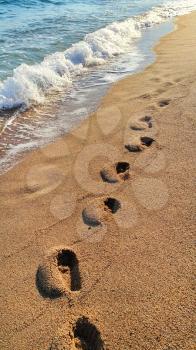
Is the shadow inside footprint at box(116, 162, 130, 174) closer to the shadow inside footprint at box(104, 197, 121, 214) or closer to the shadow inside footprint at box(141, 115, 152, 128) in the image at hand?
the shadow inside footprint at box(104, 197, 121, 214)

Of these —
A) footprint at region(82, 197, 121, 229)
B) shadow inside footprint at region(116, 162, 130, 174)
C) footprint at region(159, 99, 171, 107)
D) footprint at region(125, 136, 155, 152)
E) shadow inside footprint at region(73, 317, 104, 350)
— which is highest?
footprint at region(159, 99, 171, 107)

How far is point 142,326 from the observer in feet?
7.41

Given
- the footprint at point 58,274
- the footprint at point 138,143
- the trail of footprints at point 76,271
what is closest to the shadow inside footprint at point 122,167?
the trail of footprints at point 76,271

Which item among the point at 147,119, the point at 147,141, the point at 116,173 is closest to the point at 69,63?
the point at 147,119

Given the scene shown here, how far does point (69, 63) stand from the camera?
7.67 meters

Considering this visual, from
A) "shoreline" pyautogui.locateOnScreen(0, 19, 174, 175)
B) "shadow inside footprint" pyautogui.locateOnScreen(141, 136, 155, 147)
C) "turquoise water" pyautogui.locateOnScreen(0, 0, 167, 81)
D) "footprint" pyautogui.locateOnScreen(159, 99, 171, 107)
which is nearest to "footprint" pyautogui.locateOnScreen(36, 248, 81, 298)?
"shoreline" pyautogui.locateOnScreen(0, 19, 174, 175)

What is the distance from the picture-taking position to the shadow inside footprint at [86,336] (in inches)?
86.1

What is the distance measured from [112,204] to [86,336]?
129 centimetres

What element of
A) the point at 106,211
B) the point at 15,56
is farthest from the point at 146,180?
the point at 15,56

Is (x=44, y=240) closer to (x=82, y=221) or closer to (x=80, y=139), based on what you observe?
(x=82, y=221)

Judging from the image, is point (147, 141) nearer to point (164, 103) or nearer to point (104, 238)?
point (164, 103)

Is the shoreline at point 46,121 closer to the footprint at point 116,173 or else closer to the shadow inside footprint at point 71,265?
the footprint at point 116,173

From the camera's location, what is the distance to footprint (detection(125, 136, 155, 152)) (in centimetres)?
414

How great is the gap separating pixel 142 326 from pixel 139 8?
1311 cm
